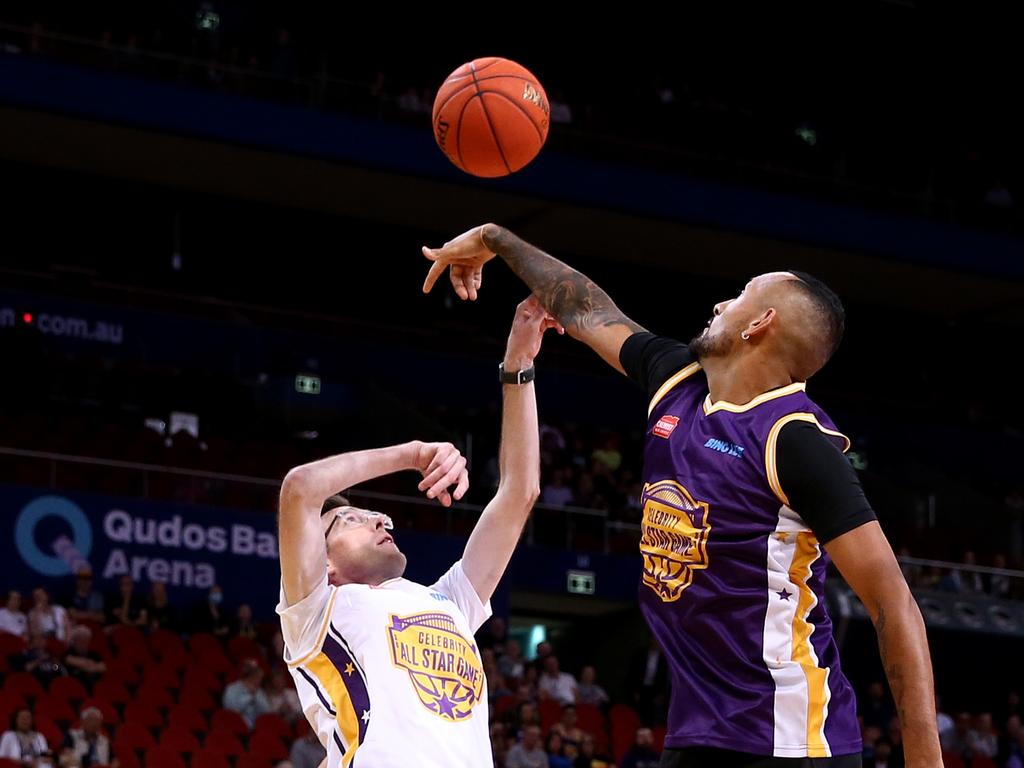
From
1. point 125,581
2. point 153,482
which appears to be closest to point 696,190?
point 153,482

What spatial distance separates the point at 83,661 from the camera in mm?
13125

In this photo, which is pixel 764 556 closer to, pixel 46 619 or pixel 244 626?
pixel 46 619

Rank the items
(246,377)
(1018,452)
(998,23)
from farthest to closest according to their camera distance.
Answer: (998,23)
(1018,452)
(246,377)

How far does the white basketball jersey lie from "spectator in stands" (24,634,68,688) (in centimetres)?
875

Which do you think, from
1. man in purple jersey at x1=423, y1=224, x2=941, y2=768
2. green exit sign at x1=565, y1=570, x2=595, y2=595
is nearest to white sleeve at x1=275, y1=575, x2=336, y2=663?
man in purple jersey at x1=423, y1=224, x2=941, y2=768

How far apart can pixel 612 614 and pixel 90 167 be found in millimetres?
8675

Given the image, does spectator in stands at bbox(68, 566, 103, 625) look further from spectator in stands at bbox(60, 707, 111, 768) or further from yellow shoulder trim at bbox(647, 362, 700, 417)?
yellow shoulder trim at bbox(647, 362, 700, 417)

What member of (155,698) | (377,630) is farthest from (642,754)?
(377,630)

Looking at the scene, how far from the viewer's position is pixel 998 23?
25.8m

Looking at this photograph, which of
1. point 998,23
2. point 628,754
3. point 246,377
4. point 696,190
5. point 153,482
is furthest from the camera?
point 998,23

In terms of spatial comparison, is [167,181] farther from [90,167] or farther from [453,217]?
[453,217]

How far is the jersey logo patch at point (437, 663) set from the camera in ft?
14.7

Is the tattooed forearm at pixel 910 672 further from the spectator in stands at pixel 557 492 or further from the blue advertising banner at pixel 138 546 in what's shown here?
the spectator in stands at pixel 557 492

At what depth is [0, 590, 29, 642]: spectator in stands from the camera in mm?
13312
